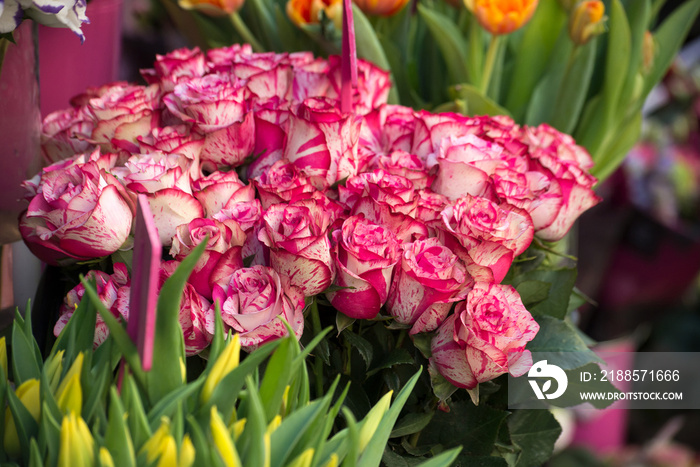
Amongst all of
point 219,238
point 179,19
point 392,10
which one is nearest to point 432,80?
point 392,10

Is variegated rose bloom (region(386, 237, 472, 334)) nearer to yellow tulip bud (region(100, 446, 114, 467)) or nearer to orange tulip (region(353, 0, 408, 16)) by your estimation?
yellow tulip bud (region(100, 446, 114, 467))

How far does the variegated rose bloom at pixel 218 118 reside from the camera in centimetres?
44

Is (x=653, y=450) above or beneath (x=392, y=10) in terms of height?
beneath

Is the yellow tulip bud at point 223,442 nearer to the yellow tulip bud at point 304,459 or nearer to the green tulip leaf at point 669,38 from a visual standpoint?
the yellow tulip bud at point 304,459

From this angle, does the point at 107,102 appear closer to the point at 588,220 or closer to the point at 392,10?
the point at 392,10

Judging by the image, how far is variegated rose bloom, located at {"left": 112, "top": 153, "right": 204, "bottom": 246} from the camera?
390 mm

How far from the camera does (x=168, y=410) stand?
12.0 inches

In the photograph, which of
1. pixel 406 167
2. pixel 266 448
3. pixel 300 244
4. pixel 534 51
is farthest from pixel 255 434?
pixel 534 51

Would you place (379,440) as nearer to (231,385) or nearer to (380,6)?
(231,385)

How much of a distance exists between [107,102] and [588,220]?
996mm

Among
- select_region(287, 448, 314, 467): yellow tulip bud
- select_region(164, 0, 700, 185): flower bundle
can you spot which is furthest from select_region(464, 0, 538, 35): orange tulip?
select_region(287, 448, 314, 467): yellow tulip bud

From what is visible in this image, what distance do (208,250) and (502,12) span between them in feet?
1.16

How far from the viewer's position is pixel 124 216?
1.28ft

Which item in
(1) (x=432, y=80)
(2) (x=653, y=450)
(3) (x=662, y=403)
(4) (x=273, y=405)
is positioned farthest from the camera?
(2) (x=653, y=450)
